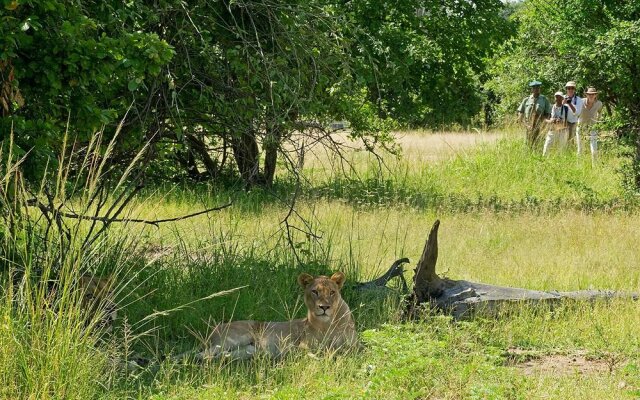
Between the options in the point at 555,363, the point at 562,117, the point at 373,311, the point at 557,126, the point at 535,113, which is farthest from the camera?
the point at 535,113

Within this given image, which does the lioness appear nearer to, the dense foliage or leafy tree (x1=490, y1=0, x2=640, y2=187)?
the dense foliage

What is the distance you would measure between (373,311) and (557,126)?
43.2 feet

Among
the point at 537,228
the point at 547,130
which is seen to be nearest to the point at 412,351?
the point at 537,228

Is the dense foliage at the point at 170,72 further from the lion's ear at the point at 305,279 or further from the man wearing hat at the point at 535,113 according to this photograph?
the man wearing hat at the point at 535,113

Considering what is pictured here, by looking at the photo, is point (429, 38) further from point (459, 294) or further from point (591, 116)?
point (459, 294)

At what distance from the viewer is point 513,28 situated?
716 inches

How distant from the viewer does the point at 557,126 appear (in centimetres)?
2055

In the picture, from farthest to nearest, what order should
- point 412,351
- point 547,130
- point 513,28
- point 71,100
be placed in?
point 547,130 → point 513,28 → point 71,100 → point 412,351

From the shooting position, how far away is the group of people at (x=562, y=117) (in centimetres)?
1912

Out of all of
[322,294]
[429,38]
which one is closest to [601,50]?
[429,38]

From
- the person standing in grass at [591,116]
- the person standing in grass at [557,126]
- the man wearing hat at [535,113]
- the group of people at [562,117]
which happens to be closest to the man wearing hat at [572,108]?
the group of people at [562,117]

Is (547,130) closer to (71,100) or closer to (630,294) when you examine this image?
(630,294)

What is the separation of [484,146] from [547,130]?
1.29m

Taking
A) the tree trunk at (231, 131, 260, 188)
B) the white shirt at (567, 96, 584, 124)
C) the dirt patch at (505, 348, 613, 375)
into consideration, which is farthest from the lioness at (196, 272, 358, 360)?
the white shirt at (567, 96, 584, 124)
